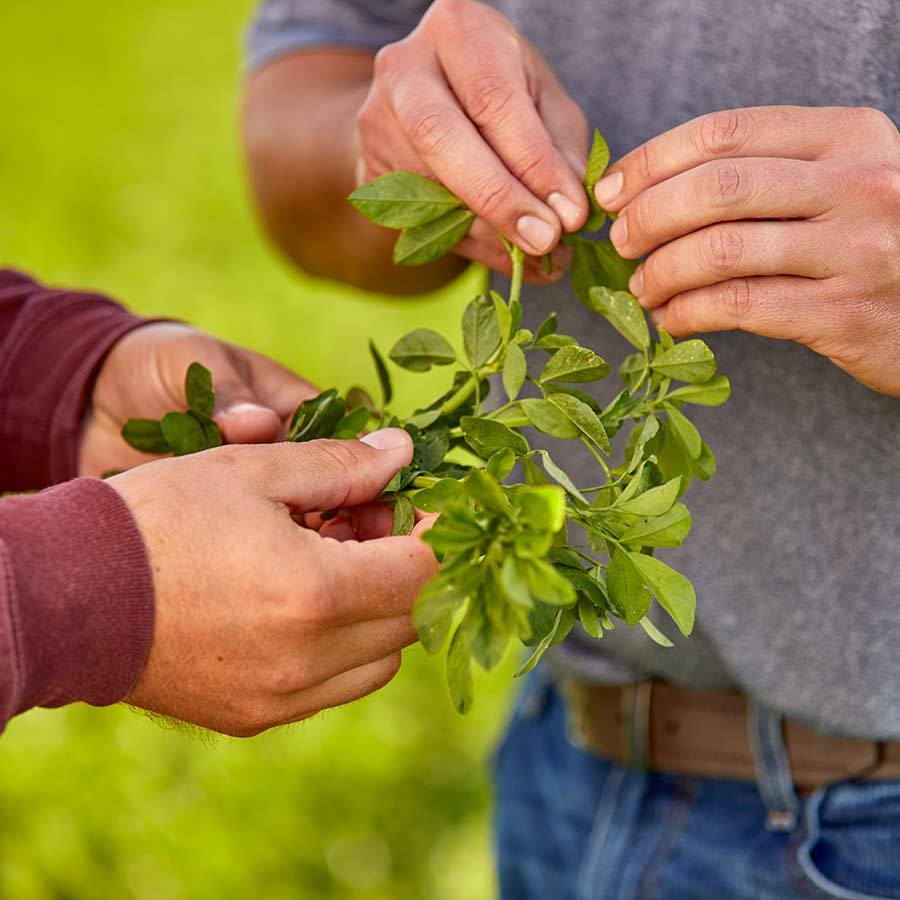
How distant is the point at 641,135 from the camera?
1.29 m

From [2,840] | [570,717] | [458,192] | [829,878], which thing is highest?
[458,192]

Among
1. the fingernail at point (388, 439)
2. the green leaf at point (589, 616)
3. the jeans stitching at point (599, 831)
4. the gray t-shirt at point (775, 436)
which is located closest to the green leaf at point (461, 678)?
the green leaf at point (589, 616)

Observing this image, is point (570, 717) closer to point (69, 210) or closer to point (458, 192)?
point (458, 192)

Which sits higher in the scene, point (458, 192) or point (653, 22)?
point (653, 22)

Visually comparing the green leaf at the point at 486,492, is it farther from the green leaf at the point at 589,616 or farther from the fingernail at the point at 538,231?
the fingernail at the point at 538,231

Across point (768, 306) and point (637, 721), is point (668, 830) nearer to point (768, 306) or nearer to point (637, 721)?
point (637, 721)

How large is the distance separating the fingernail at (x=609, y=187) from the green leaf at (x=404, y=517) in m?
0.33

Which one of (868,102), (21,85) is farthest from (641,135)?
(21,85)

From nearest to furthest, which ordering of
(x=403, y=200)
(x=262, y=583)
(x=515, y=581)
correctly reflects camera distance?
(x=515, y=581) < (x=262, y=583) < (x=403, y=200)

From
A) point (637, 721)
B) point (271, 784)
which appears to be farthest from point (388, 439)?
point (271, 784)

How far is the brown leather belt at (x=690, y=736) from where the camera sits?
1355mm

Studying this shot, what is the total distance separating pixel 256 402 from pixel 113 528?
1.40 ft

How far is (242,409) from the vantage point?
47.5 inches

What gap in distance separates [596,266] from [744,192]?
0.24m
